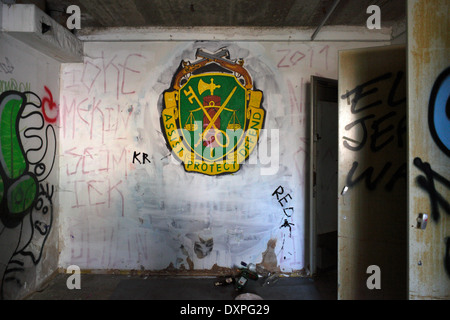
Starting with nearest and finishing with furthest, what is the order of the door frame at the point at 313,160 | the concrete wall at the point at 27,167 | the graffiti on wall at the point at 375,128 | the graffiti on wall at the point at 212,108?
1. the graffiti on wall at the point at 375,128
2. the concrete wall at the point at 27,167
3. the door frame at the point at 313,160
4. the graffiti on wall at the point at 212,108

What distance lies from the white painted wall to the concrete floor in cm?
17

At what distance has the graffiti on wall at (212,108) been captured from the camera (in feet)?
10.1

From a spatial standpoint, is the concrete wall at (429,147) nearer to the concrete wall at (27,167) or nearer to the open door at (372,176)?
the open door at (372,176)

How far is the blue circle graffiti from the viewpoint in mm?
1546

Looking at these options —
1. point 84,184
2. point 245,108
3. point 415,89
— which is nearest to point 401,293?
point 415,89

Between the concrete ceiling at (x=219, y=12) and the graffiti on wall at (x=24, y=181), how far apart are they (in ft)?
3.39

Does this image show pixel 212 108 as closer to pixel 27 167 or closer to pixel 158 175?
pixel 158 175

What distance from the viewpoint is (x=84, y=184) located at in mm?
3121

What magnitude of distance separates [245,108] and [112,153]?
179 cm

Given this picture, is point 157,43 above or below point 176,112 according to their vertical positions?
above

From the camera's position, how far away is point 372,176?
2.25 meters

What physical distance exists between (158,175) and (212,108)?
3.61 ft

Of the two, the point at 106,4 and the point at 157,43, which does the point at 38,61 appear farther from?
the point at 157,43

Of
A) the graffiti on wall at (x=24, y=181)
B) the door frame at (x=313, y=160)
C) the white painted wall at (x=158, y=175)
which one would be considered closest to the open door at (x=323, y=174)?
the door frame at (x=313, y=160)
